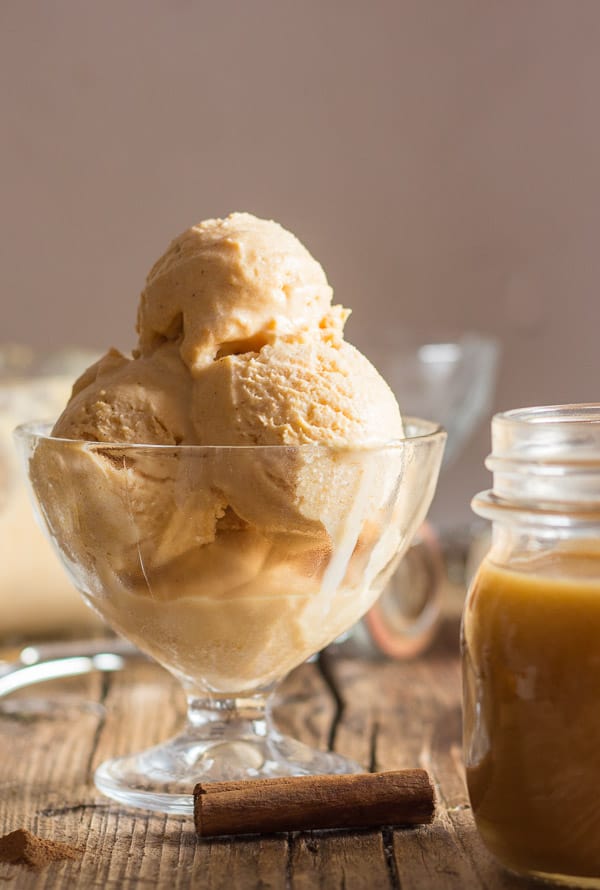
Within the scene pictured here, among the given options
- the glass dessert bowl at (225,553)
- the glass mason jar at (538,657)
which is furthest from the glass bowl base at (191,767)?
the glass mason jar at (538,657)

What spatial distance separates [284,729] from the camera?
4.10 feet

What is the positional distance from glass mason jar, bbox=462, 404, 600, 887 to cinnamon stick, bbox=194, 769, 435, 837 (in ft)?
0.32

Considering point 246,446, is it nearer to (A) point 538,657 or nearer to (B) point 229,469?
(B) point 229,469

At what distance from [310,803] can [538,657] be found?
0.80ft

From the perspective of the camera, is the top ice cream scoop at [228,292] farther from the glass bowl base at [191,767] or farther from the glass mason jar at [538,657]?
the glass bowl base at [191,767]

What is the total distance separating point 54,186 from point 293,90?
1.57ft

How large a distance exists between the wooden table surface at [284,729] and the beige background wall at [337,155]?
0.85m

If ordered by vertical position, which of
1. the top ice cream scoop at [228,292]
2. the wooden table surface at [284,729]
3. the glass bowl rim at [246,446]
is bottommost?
the wooden table surface at [284,729]

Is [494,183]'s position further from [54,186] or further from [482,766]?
[482,766]

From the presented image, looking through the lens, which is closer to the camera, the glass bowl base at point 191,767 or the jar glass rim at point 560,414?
the jar glass rim at point 560,414

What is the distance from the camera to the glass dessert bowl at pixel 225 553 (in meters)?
0.93

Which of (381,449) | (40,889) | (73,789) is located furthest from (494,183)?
(40,889)

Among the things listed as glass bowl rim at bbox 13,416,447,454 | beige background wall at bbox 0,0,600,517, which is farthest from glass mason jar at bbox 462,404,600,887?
beige background wall at bbox 0,0,600,517

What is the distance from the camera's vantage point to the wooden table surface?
0.85 m
